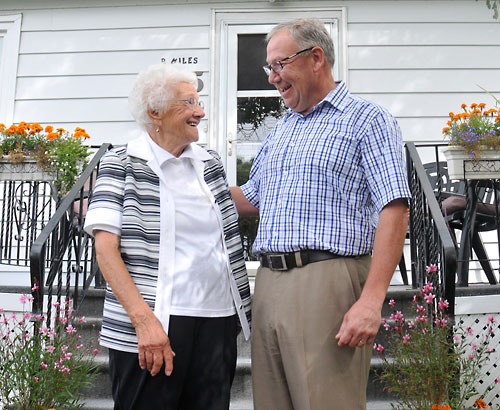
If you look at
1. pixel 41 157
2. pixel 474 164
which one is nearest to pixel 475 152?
pixel 474 164

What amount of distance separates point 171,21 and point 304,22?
12.7 ft

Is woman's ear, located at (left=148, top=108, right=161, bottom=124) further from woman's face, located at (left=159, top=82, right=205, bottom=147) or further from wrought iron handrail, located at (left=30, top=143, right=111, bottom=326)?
wrought iron handrail, located at (left=30, top=143, right=111, bottom=326)

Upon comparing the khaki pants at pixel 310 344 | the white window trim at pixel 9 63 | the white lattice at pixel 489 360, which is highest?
the white window trim at pixel 9 63

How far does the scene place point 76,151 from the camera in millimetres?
3938

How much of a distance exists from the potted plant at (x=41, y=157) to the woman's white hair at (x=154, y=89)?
2396 millimetres

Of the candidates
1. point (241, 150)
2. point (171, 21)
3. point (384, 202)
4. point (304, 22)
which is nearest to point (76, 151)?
point (241, 150)

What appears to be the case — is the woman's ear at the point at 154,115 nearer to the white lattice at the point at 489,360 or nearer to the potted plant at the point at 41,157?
the white lattice at the point at 489,360

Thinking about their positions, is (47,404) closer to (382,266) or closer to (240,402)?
(240,402)

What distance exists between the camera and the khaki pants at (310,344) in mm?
1559

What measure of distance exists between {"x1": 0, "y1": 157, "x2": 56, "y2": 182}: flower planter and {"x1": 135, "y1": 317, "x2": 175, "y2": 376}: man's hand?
2.84 m

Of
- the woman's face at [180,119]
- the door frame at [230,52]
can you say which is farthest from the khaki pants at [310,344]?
the door frame at [230,52]

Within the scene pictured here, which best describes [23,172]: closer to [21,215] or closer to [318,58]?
[21,215]

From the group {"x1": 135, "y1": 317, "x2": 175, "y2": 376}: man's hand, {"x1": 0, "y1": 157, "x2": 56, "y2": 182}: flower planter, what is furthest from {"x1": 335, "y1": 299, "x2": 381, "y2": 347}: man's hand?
{"x1": 0, "y1": 157, "x2": 56, "y2": 182}: flower planter

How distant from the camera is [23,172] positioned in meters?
4.00
